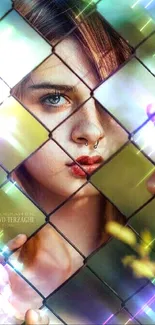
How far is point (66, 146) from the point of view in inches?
46.6

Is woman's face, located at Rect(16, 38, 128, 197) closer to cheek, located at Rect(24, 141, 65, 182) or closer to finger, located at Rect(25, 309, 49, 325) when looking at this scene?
cheek, located at Rect(24, 141, 65, 182)

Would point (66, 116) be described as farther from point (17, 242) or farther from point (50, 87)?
point (17, 242)

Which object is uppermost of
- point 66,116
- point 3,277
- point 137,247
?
point 66,116

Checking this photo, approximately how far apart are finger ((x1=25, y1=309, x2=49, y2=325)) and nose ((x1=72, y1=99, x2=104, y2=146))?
12.0 inches

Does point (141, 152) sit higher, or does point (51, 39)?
point (51, 39)

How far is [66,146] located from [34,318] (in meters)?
0.30

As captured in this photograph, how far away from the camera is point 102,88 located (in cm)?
118

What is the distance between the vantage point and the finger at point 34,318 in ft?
3.80

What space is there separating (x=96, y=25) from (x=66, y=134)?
0.20 meters

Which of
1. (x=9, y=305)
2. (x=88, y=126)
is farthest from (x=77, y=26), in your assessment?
(x=9, y=305)

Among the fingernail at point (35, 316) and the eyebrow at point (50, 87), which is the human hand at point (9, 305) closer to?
the fingernail at point (35, 316)

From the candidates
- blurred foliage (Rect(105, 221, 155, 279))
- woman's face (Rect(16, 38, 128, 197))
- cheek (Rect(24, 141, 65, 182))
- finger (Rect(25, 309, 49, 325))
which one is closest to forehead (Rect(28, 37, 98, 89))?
woman's face (Rect(16, 38, 128, 197))

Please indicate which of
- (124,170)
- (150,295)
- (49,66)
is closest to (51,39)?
(49,66)

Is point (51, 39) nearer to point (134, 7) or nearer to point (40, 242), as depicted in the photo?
point (134, 7)
